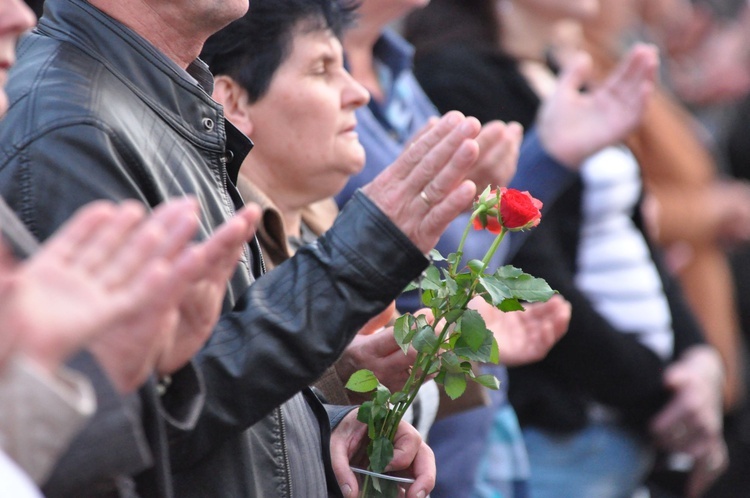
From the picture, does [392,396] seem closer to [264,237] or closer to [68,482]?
[264,237]

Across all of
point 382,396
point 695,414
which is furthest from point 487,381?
point 695,414

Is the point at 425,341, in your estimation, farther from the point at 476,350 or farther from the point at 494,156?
the point at 494,156

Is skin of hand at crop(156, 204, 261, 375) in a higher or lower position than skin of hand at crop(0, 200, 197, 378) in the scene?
lower

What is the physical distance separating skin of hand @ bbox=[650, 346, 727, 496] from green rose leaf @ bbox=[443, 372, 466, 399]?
200cm

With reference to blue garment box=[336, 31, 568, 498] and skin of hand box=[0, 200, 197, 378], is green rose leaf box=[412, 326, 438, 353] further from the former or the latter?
blue garment box=[336, 31, 568, 498]

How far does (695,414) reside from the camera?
A: 3836mm

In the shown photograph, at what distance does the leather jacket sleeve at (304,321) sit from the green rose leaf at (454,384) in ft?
0.77

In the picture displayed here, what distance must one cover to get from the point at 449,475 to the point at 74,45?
1.54 meters

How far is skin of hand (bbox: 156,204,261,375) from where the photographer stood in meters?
1.36

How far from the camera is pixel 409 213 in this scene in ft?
5.57

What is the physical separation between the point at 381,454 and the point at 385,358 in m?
0.23

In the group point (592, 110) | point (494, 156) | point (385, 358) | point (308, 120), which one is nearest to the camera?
point (385, 358)

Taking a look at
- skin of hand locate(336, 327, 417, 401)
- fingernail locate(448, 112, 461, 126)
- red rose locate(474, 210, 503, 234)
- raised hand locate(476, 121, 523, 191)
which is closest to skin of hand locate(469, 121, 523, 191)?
raised hand locate(476, 121, 523, 191)

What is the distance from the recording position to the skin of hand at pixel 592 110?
329 cm
